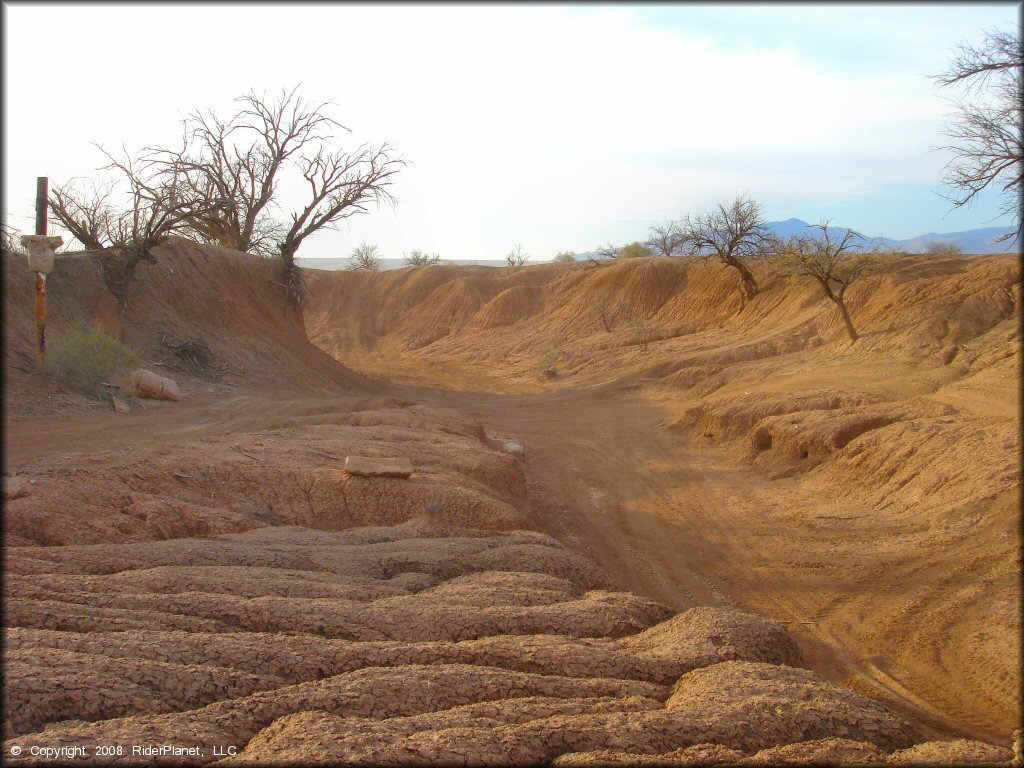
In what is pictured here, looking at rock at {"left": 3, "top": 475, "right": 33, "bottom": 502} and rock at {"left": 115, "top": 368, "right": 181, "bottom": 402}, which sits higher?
rock at {"left": 115, "top": 368, "right": 181, "bottom": 402}

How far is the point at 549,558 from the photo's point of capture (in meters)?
6.57

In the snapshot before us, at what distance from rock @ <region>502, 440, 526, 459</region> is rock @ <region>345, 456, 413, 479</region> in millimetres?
5095

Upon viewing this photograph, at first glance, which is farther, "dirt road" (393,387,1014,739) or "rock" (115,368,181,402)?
"rock" (115,368,181,402)

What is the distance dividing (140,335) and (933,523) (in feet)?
50.9

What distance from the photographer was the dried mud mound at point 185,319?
14023 mm

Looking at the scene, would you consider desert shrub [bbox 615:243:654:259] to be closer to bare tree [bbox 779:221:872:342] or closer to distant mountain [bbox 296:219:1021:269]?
distant mountain [bbox 296:219:1021:269]

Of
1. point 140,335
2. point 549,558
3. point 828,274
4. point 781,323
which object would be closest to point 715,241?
point 781,323

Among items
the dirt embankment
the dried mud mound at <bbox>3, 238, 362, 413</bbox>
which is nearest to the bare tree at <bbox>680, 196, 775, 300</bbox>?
the dirt embankment

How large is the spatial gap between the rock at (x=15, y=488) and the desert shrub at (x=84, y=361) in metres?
7.08

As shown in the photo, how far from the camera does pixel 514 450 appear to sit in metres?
13.8

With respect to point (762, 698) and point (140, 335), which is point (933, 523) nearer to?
point (762, 698)

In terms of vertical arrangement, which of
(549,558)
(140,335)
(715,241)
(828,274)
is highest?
(715,241)

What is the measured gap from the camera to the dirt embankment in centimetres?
684

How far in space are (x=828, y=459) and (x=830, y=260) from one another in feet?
34.2
